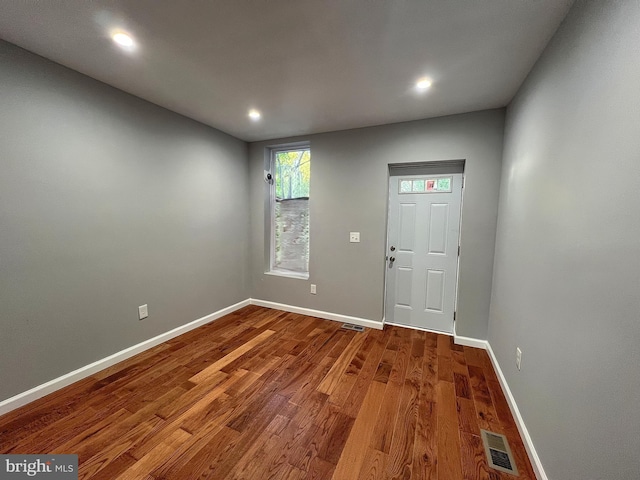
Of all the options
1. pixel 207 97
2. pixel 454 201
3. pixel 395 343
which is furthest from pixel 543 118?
pixel 207 97

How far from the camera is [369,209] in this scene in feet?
9.71

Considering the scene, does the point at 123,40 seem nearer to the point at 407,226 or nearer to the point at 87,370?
the point at 87,370

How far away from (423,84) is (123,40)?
2.12 m

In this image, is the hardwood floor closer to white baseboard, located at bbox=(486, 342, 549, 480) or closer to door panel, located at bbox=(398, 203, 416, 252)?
white baseboard, located at bbox=(486, 342, 549, 480)

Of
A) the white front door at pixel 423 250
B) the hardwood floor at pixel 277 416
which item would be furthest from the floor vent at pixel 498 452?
the white front door at pixel 423 250

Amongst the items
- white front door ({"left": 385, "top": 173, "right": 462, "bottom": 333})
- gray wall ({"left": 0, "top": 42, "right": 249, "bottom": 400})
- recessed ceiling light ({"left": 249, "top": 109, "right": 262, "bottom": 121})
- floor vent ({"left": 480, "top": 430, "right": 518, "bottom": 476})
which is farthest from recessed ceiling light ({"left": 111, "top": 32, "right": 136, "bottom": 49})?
floor vent ({"left": 480, "top": 430, "right": 518, "bottom": 476})

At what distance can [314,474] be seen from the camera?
1.26m

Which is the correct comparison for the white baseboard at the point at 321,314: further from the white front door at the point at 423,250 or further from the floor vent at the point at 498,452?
the floor vent at the point at 498,452

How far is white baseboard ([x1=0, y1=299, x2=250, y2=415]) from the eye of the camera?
1.65m

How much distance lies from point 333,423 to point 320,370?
1.89 ft

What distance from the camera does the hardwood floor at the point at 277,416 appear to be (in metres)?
1.31

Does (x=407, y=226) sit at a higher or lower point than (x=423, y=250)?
higher

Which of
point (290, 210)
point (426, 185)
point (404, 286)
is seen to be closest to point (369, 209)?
point (426, 185)

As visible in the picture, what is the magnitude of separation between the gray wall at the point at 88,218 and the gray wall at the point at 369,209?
1.12 m
